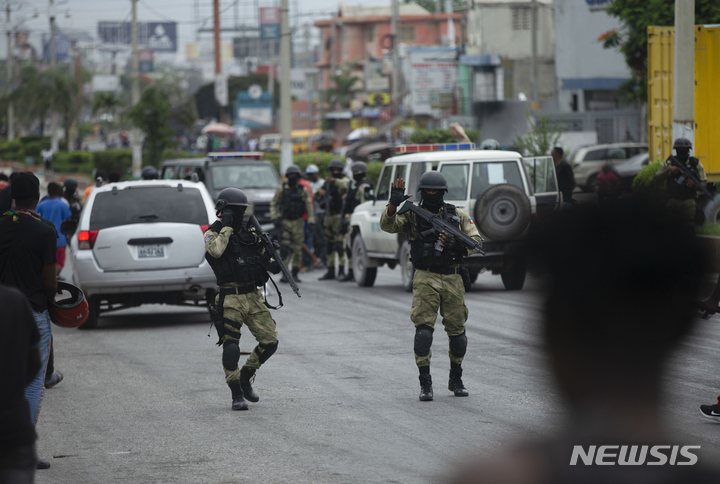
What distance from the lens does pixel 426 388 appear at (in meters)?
7.64

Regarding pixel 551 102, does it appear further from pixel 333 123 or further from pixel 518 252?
pixel 518 252

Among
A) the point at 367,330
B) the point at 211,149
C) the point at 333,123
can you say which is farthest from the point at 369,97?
the point at 367,330

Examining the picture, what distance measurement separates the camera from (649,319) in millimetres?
3539

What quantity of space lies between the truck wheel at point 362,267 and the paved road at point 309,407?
4.02m

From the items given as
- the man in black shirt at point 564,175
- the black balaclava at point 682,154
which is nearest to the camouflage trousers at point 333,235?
the man in black shirt at point 564,175

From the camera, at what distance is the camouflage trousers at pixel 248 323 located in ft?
24.6

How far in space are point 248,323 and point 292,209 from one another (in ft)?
28.0

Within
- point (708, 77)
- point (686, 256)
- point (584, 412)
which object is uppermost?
point (708, 77)

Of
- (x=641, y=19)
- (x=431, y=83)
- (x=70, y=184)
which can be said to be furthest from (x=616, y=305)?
(x=431, y=83)

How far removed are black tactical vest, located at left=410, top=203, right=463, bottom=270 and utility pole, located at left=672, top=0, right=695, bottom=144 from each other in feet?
30.2

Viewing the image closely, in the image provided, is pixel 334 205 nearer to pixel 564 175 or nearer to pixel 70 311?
pixel 564 175

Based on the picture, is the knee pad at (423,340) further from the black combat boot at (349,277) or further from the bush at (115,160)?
the bush at (115,160)

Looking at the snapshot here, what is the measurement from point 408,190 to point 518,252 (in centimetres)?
1039

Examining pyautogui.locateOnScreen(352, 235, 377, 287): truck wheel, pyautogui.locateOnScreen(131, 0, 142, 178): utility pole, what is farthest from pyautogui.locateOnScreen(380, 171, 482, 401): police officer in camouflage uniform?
pyautogui.locateOnScreen(131, 0, 142, 178): utility pole
